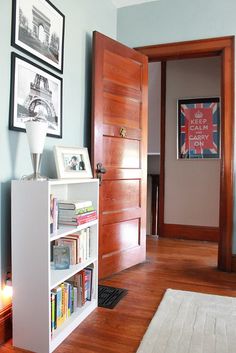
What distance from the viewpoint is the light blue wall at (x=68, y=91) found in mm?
1597

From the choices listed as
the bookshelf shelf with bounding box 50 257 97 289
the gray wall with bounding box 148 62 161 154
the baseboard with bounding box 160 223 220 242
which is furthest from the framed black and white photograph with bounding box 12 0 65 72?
the baseboard with bounding box 160 223 220 242

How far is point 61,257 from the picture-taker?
1.75 metres

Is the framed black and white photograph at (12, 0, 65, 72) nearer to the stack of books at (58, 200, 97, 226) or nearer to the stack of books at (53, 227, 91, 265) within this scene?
the stack of books at (58, 200, 97, 226)

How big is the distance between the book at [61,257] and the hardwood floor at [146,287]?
1.25 ft

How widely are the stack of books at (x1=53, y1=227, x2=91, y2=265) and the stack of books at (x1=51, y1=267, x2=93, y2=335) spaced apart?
12cm

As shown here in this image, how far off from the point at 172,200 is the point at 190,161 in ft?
1.94

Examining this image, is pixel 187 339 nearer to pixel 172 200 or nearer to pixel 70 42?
pixel 70 42

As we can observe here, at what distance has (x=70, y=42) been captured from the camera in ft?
7.38

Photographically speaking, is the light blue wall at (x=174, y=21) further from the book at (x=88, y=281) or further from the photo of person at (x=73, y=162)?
the photo of person at (x=73, y=162)

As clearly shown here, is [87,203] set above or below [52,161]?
below

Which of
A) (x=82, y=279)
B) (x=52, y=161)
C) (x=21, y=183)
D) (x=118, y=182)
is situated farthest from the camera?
(x=118, y=182)

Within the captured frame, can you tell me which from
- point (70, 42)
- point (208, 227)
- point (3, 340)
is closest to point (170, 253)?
point (208, 227)

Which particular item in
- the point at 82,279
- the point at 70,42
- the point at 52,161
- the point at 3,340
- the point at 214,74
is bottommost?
the point at 3,340

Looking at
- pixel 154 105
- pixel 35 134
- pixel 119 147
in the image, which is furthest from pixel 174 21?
pixel 35 134
